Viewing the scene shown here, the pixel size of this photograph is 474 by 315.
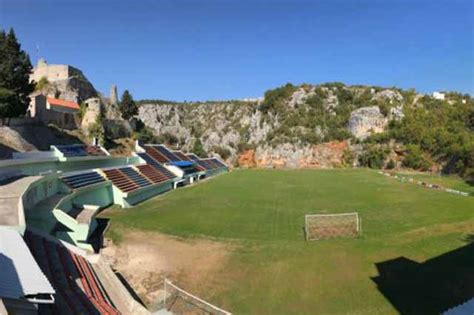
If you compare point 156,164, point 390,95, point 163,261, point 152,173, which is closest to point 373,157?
point 390,95

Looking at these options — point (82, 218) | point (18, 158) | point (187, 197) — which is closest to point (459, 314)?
point (82, 218)

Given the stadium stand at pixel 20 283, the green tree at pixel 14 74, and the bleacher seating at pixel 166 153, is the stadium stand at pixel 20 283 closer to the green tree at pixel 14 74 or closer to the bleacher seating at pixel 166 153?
the green tree at pixel 14 74

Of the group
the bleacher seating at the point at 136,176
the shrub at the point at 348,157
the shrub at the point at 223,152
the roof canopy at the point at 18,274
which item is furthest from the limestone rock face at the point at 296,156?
the roof canopy at the point at 18,274

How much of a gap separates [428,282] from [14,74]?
29.0 m

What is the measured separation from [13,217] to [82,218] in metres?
6.65

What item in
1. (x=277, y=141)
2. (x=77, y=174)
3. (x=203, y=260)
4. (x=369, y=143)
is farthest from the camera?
(x=277, y=141)

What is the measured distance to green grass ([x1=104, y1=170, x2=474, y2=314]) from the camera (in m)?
10.9

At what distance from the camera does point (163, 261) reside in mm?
14281

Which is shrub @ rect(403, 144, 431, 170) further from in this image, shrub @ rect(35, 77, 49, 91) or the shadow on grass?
shrub @ rect(35, 77, 49, 91)

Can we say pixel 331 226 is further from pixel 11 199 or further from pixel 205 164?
A: pixel 205 164

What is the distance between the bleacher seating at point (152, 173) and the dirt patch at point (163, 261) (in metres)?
15.2

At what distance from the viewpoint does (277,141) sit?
80812 mm

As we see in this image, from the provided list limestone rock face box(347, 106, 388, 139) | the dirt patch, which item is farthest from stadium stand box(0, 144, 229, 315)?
limestone rock face box(347, 106, 388, 139)

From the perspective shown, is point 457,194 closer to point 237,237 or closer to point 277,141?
point 237,237
